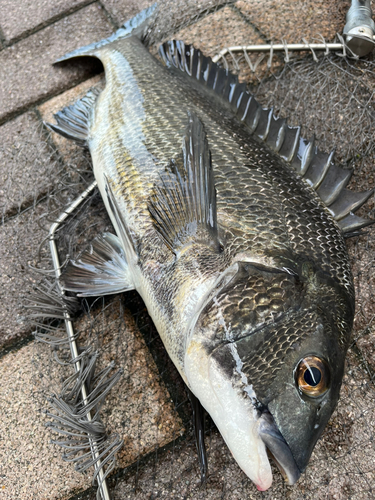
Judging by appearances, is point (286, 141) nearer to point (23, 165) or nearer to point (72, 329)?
point (72, 329)

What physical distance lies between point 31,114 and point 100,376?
2.10 meters

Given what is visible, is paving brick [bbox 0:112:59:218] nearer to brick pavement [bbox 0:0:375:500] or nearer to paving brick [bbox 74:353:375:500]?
brick pavement [bbox 0:0:375:500]

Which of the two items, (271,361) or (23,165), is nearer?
(271,361)

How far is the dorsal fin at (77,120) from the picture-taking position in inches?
103

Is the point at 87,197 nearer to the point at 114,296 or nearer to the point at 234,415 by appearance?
the point at 114,296

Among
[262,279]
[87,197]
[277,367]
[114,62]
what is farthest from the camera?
[114,62]

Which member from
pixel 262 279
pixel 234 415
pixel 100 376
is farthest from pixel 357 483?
pixel 100 376

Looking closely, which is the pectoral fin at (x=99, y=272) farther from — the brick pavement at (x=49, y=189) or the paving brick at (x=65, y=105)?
the paving brick at (x=65, y=105)

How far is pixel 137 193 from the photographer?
6.70 ft

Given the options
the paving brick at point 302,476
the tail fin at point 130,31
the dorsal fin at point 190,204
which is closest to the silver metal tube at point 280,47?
the tail fin at point 130,31

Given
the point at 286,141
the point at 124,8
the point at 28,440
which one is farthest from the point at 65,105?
the point at 28,440

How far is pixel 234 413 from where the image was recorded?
1.34m

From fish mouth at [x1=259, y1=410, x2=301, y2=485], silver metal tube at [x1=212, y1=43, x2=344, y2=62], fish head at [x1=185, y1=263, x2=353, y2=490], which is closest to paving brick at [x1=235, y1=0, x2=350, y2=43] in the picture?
silver metal tube at [x1=212, y1=43, x2=344, y2=62]

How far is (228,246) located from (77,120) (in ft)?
5.15
